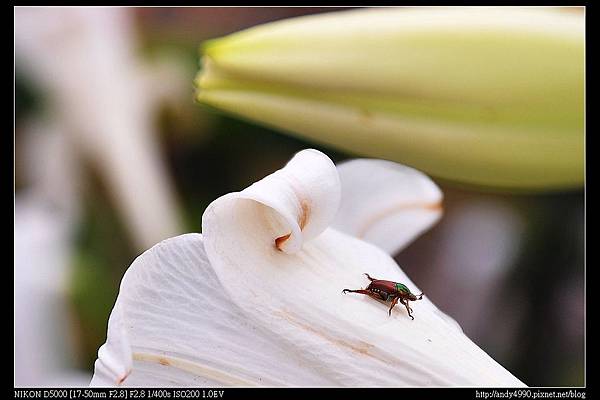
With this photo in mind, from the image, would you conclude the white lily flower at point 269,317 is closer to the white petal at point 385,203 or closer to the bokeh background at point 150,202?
the white petal at point 385,203

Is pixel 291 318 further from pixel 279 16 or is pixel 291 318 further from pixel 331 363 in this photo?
pixel 279 16

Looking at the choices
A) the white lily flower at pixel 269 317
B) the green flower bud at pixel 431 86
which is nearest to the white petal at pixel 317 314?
the white lily flower at pixel 269 317

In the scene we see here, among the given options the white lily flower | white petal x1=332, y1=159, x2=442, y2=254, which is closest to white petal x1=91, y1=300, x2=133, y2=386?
the white lily flower

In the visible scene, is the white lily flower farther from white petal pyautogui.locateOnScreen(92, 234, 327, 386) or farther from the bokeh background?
the bokeh background

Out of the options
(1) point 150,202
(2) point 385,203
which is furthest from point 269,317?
(1) point 150,202

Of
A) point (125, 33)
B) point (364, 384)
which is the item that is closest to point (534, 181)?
point (364, 384)
